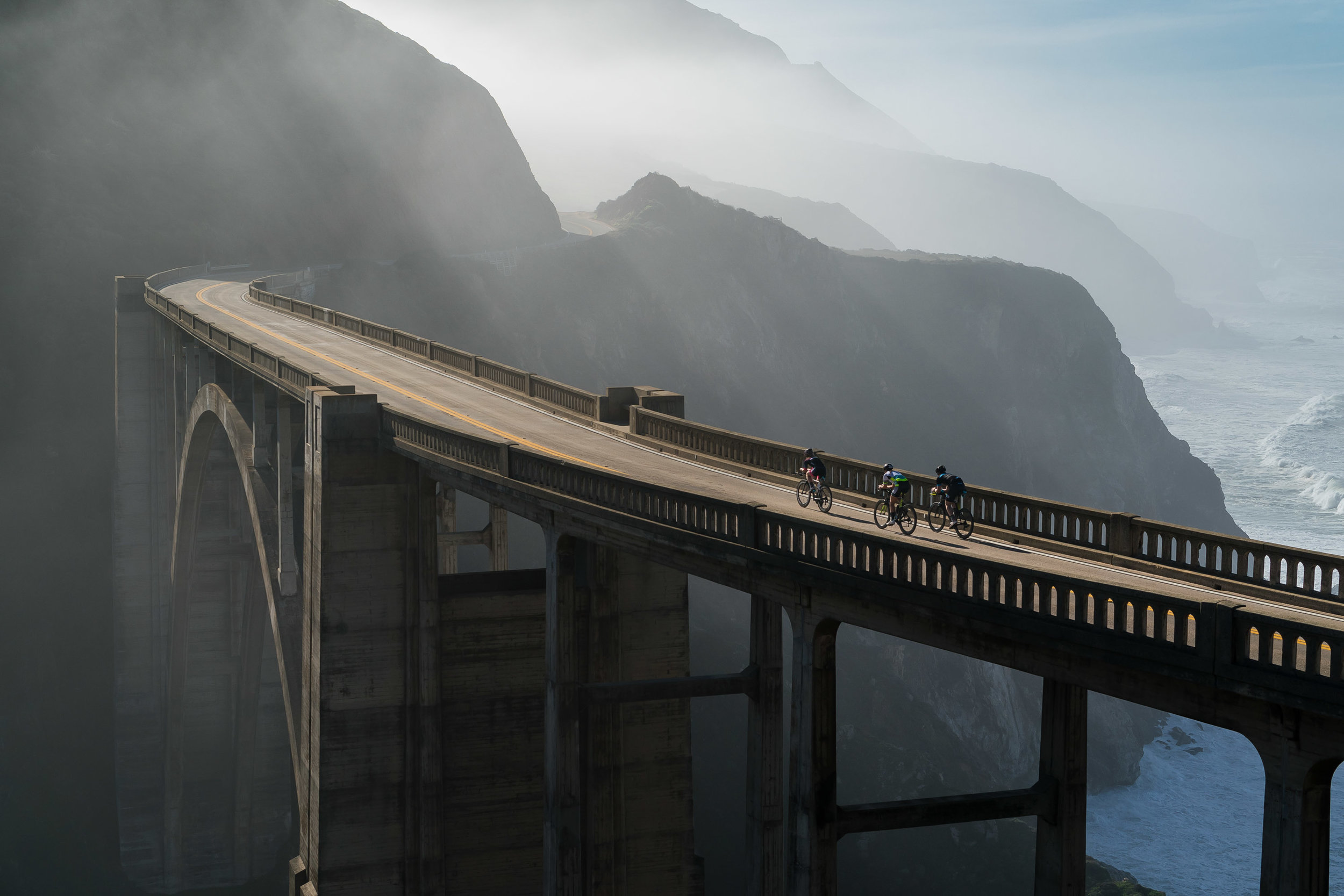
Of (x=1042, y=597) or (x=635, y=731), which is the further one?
(x=635, y=731)

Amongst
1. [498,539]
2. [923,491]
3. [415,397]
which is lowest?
[498,539]

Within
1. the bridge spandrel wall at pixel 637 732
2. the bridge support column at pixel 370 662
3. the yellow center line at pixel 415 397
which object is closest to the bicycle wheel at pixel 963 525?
the yellow center line at pixel 415 397

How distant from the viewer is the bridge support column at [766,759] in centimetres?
2155

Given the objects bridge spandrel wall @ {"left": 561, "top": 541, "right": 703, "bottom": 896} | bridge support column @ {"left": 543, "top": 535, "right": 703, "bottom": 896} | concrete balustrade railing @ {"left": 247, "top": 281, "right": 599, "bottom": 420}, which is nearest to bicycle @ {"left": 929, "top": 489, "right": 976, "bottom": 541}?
bridge support column @ {"left": 543, "top": 535, "right": 703, "bottom": 896}

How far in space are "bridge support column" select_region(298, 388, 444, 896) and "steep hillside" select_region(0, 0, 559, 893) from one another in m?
40.3

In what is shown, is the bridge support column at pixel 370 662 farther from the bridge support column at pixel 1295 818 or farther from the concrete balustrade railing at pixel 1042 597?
the bridge support column at pixel 1295 818

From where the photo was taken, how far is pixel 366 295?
10431 cm

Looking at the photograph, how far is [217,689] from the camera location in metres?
53.3

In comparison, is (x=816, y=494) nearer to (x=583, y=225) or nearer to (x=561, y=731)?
(x=561, y=731)

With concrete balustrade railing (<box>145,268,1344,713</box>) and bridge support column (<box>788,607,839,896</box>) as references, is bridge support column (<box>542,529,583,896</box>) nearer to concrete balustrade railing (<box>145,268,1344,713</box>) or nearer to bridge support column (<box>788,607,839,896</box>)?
concrete balustrade railing (<box>145,268,1344,713</box>)

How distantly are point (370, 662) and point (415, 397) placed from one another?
10.7 m

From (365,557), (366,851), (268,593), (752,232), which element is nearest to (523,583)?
(365,557)

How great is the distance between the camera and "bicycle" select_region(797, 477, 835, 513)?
72.3 feet

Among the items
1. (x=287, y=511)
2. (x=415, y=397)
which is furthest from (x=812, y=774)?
(x=415, y=397)
